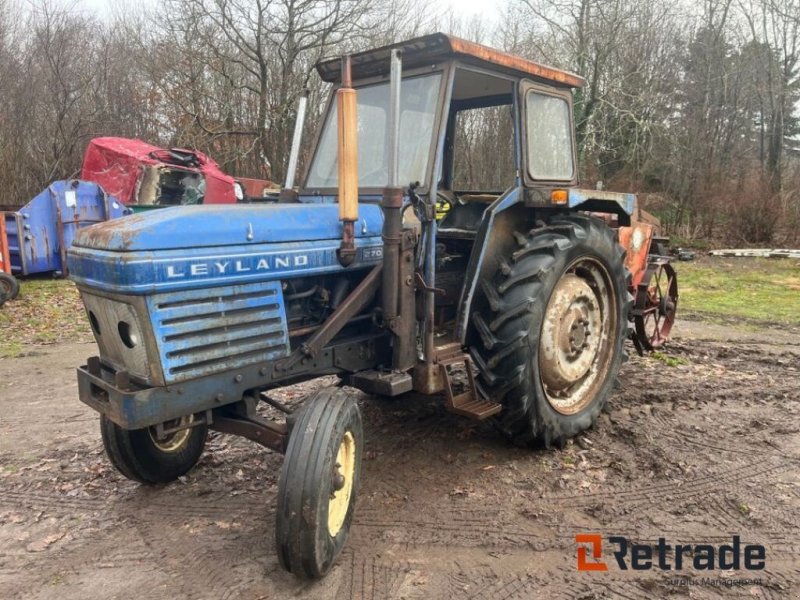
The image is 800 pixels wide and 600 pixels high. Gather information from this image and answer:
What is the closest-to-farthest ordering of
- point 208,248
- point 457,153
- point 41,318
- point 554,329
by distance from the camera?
point 208,248 < point 554,329 < point 457,153 < point 41,318

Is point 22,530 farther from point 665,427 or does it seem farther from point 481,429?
point 665,427

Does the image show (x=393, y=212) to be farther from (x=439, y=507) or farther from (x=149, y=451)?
(x=149, y=451)

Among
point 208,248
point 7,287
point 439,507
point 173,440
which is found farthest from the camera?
point 7,287

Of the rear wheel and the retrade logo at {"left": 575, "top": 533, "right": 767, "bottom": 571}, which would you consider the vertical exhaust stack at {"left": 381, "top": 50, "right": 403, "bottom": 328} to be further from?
the rear wheel

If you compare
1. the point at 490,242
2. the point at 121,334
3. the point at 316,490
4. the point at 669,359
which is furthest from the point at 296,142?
the point at 669,359

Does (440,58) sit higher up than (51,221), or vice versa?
(440,58)

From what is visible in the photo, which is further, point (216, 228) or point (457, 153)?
point (457, 153)

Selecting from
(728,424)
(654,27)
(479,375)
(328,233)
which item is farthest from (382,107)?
(654,27)

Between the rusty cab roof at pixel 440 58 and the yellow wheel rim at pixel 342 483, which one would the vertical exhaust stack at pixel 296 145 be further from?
the yellow wheel rim at pixel 342 483

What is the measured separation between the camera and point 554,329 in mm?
4102

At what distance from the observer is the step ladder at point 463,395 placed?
361 centimetres

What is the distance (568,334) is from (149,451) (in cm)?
260

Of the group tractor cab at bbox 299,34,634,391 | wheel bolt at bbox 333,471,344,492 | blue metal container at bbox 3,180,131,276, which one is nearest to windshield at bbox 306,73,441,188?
tractor cab at bbox 299,34,634,391

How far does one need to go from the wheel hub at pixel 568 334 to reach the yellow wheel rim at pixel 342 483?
59.3 inches
